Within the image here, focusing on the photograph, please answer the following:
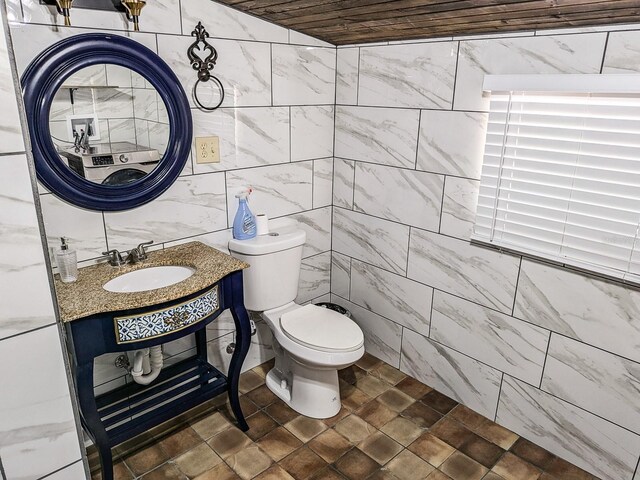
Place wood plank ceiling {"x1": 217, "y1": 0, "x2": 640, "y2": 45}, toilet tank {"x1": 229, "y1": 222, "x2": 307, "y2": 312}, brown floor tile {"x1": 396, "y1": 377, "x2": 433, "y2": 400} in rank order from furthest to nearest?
brown floor tile {"x1": 396, "y1": 377, "x2": 433, "y2": 400}, toilet tank {"x1": 229, "y1": 222, "x2": 307, "y2": 312}, wood plank ceiling {"x1": 217, "y1": 0, "x2": 640, "y2": 45}

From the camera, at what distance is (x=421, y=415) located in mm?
2336

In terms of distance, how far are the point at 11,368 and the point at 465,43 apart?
1965 mm

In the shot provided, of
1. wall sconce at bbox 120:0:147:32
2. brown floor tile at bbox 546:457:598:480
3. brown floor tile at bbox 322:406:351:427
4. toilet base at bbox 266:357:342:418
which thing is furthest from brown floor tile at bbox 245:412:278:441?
wall sconce at bbox 120:0:147:32

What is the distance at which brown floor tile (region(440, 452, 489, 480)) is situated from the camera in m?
1.98

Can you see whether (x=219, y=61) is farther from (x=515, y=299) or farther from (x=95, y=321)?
(x=515, y=299)

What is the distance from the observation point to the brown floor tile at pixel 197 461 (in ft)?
6.51

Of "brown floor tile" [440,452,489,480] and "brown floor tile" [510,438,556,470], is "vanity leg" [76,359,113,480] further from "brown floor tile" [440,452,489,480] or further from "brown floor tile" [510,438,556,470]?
"brown floor tile" [510,438,556,470]

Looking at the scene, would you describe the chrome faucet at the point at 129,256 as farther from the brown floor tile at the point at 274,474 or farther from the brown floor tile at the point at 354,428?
the brown floor tile at the point at 354,428

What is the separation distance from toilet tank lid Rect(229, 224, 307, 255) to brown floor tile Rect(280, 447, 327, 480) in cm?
90

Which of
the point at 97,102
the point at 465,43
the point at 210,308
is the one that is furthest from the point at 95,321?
the point at 465,43

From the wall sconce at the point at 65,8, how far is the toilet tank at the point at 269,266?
1103mm

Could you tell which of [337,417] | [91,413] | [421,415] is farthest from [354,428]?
[91,413]

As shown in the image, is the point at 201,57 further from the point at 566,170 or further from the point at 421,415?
the point at 421,415

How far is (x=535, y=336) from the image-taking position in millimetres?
2053
